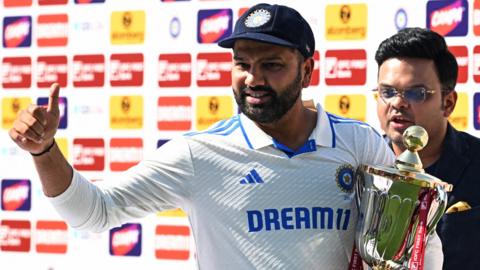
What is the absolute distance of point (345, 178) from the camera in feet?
6.68

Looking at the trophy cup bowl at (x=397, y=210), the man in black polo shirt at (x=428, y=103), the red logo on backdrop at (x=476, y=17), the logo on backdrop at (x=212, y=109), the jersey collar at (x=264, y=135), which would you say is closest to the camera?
→ the trophy cup bowl at (x=397, y=210)

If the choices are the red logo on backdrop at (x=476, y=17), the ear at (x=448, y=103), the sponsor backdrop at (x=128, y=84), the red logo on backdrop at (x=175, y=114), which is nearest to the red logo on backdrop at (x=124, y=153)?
the sponsor backdrop at (x=128, y=84)

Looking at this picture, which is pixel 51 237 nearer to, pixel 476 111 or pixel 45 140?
pixel 476 111

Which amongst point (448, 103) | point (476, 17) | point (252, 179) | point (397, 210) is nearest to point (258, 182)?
point (252, 179)

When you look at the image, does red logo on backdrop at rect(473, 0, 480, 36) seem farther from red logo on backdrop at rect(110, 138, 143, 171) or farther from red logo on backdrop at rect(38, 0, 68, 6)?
red logo on backdrop at rect(38, 0, 68, 6)

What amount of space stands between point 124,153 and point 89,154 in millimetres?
160

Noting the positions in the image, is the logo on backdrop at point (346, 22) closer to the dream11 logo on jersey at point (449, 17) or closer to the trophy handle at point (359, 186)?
the dream11 logo on jersey at point (449, 17)

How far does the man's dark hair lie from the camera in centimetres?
248

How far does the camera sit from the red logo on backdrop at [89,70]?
3.72 meters

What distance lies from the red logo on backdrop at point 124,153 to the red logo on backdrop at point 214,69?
14.2 inches

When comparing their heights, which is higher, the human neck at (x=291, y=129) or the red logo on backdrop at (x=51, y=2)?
the red logo on backdrop at (x=51, y=2)

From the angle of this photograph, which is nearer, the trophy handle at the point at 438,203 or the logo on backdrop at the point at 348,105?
the trophy handle at the point at 438,203

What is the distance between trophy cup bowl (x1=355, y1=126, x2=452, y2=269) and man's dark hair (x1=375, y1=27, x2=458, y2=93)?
56 centimetres

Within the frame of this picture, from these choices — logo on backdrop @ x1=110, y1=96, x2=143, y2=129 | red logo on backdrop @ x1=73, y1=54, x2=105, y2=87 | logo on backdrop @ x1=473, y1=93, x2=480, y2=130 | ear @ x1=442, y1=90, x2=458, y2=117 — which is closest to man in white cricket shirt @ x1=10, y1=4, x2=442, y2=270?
ear @ x1=442, y1=90, x2=458, y2=117
